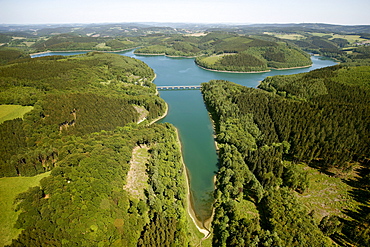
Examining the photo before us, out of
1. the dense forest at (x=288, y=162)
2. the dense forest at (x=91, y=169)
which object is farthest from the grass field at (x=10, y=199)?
the dense forest at (x=288, y=162)

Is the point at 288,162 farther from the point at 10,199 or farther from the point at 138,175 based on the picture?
the point at 10,199

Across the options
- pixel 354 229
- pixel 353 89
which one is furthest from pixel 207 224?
pixel 353 89

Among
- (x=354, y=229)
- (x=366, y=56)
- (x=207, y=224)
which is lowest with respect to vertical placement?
(x=207, y=224)

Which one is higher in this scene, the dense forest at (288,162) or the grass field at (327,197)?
the dense forest at (288,162)

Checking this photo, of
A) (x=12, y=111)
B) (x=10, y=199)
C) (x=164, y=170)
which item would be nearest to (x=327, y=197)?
(x=164, y=170)

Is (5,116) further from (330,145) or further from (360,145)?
(360,145)

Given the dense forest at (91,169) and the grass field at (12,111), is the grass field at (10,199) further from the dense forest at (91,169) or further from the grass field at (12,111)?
the grass field at (12,111)
